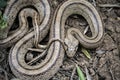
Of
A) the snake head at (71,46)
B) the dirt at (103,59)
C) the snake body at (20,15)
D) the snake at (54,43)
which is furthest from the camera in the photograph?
the snake head at (71,46)

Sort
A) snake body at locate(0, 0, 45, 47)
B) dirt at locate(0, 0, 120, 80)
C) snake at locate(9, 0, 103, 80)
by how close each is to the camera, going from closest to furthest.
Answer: snake at locate(9, 0, 103, 80) → dirt at locate(0, 0, 120, 80) → snake body at locate(0, 0, 45, 47)

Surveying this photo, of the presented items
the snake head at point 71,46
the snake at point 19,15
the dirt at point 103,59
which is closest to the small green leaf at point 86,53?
the dirt at point 103,59

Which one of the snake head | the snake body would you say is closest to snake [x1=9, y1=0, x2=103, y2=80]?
the snake head

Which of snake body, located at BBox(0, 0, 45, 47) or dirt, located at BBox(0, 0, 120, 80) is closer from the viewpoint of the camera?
dirt, located at BBox(0, 0, 120, 80)

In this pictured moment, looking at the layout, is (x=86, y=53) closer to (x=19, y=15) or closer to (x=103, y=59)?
(x=103, y=59)

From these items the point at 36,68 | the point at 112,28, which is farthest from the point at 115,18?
the point at 36,68

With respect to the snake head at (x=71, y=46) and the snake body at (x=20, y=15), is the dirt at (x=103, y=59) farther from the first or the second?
the snake body at (x=20, y=15)

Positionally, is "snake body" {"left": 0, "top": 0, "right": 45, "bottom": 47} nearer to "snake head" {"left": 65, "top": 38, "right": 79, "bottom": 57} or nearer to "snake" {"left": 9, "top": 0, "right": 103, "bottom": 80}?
"snake" {"left": 9, "top": 0, "right": 103, "bottom": 80}

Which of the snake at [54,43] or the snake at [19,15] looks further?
the snake at [19,15]
